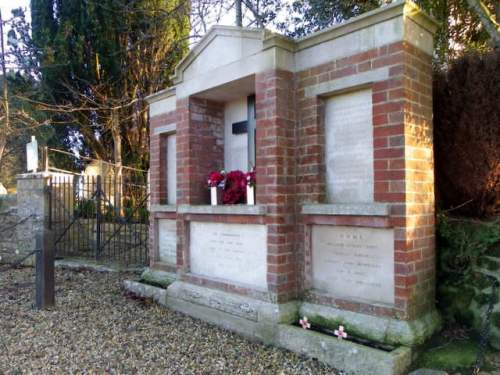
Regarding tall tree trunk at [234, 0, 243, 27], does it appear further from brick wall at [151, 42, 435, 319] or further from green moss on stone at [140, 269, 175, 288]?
green moss on stone at [140, 269, 175, 288]

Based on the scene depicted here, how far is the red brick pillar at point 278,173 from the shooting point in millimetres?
3965

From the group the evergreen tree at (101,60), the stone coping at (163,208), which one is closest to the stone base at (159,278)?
the stone coping at (163,208)

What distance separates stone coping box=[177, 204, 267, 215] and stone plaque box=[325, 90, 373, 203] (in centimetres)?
75

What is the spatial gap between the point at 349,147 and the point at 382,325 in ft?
5.17

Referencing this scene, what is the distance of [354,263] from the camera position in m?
3.65

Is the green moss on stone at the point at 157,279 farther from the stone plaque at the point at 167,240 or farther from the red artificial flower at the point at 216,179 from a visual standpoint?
the red artificial flower at the point at 216,179

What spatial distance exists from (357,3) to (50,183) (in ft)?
22.2

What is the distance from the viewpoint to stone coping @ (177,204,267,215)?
13.5ft

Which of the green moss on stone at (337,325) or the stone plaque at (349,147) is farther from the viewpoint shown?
the stone plaque at (349,147)

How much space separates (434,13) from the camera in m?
5.91

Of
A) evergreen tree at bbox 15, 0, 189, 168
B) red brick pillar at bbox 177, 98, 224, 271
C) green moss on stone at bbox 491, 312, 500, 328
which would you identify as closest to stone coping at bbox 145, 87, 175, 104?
red brick pillar at bbox 177, 98, 224, 271

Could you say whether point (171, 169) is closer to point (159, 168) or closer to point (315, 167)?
point (159, 168)

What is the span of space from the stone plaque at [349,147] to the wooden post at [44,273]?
374 centimetres

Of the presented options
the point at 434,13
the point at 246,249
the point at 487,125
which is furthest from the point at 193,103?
the point at 434,13
